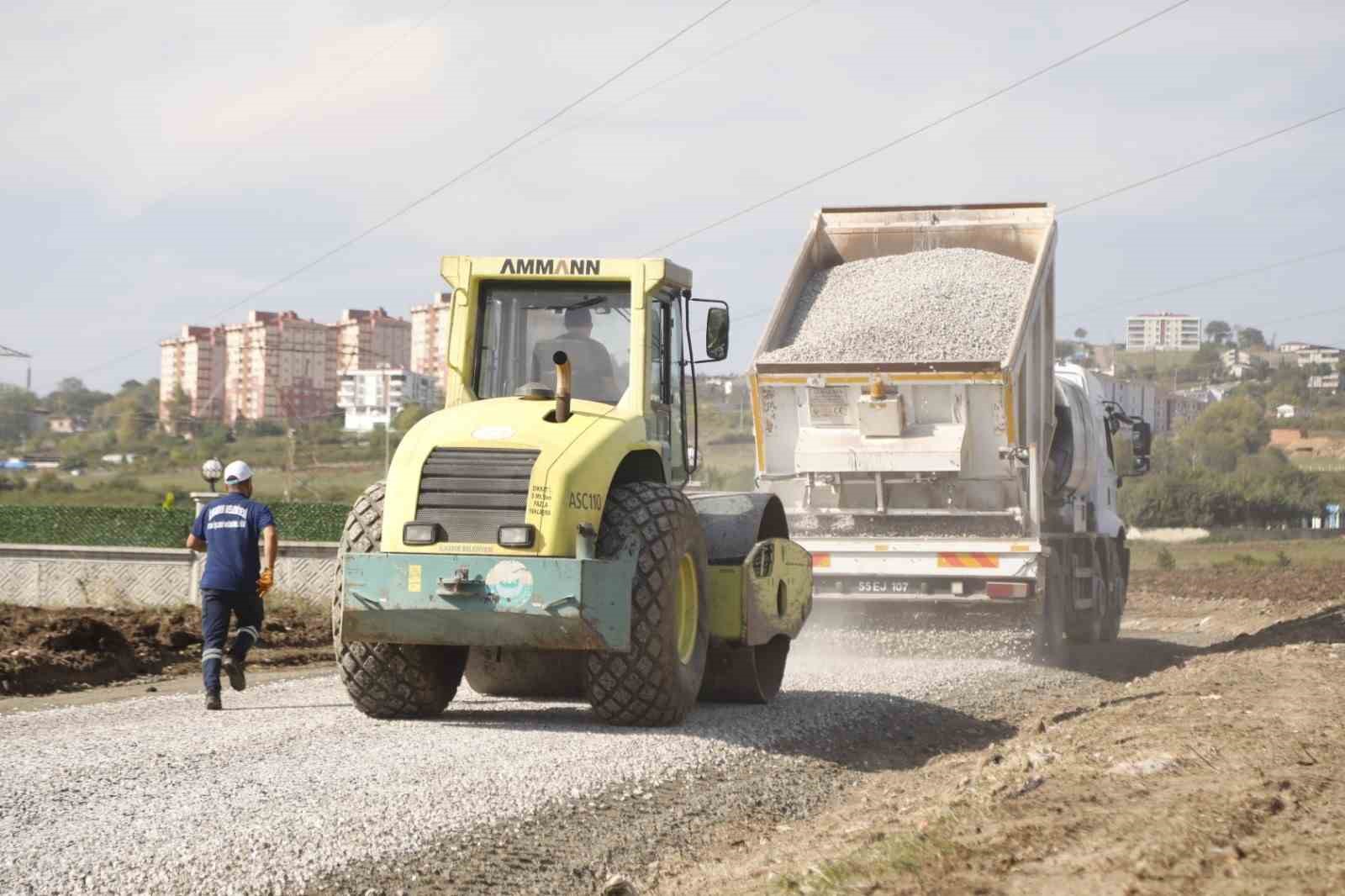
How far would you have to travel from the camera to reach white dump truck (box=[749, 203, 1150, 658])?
590 inches

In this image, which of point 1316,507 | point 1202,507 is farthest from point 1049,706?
point 1316,507

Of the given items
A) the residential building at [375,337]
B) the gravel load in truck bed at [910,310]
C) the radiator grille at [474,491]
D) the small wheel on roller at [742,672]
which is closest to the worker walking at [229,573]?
the radiator grille at [474,491]

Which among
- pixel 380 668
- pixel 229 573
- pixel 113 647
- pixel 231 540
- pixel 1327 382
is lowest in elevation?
pixel 113 647

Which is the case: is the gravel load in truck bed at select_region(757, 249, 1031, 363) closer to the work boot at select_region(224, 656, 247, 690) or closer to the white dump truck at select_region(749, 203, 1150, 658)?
the white dump truck at select_region(749, 203, 1150, 658)

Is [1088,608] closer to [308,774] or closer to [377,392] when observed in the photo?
[308,774]

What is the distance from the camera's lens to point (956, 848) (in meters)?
6.04

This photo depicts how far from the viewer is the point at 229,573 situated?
10836 mm

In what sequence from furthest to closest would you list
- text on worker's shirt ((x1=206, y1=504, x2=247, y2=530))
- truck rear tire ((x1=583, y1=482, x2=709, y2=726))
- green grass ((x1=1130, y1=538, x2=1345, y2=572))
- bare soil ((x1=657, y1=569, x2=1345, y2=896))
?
green grass ((x1=1130, y1=538, x2=1345, y2=572))
text on worker's shirt ((x1=206, y1=504, x2=247, y2=530))
truck rear tire ((x1=583, y1=482, x2=709, y2=726))
bare soil ((x1=657, y1=569, x2=1345, y2=896))

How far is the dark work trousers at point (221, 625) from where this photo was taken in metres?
10.7

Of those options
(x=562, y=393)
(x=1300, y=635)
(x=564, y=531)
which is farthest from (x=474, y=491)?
(x=1300, y=635)

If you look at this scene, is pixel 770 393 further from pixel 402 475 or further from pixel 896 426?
pixel 402 475

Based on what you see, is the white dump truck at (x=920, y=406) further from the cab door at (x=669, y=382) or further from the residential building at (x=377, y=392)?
the residential building at (x=377, y=392)

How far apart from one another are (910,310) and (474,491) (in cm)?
752

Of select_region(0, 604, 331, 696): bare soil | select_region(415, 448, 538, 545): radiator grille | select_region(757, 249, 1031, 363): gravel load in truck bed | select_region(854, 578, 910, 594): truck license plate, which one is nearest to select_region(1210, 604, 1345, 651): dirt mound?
select_region(854, 578, 910, 594): truck license plate
